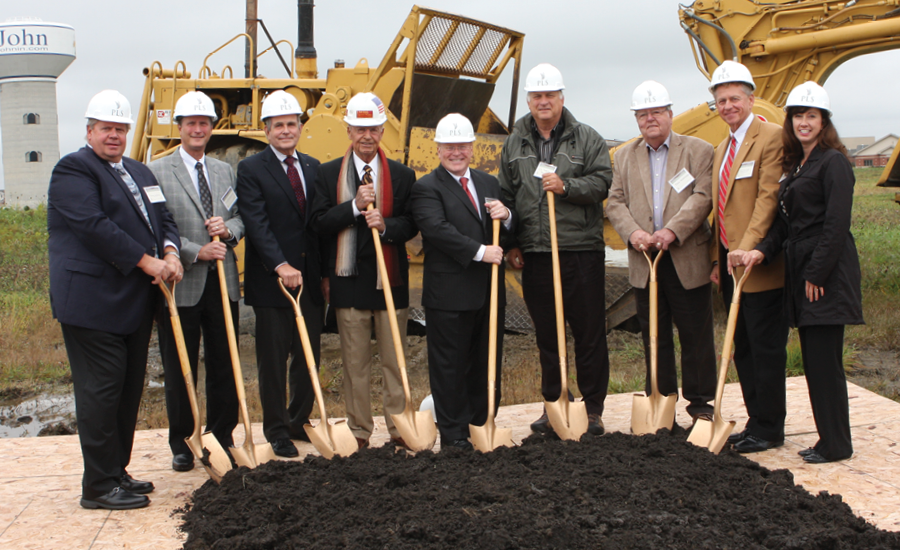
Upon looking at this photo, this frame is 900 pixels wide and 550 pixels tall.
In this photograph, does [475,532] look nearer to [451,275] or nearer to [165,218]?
[451,275]

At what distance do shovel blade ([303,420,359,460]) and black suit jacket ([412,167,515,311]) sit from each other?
782mm

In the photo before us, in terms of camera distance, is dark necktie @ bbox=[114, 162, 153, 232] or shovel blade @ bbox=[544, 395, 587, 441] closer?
dark necktie @ bbox=[114, 162, 153, 232]

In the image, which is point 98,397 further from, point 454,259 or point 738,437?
point 738,437

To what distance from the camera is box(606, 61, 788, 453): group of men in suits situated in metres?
4.23

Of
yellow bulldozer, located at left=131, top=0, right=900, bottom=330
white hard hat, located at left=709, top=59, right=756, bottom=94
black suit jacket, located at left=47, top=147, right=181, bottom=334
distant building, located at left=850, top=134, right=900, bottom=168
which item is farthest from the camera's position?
distant building, located at left=850, top=134, right=900, bottom=168

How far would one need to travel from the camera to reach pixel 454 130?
4246mm

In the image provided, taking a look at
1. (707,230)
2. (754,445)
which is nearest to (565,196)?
(707,230)

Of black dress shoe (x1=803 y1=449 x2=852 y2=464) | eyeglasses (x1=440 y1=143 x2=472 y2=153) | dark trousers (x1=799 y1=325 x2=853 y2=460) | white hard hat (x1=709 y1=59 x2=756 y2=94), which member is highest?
white hard hat (x1=709 y1=59 x2=756 y2=94)

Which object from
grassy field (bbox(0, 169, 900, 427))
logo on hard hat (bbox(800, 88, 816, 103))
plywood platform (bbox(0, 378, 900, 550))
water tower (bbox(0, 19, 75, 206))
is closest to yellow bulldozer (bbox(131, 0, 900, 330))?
grassy field (bbox(0, 169, 900, 427))

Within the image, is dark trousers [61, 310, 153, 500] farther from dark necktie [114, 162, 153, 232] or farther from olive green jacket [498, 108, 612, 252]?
olive green jacket [498, 108, 612, 252]

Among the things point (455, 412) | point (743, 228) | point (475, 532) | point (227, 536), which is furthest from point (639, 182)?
point (227, 536)

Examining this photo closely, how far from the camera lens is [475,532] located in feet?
10.2

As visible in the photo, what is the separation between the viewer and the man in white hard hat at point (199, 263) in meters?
4.15

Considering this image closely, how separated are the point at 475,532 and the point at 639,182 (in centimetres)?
222
